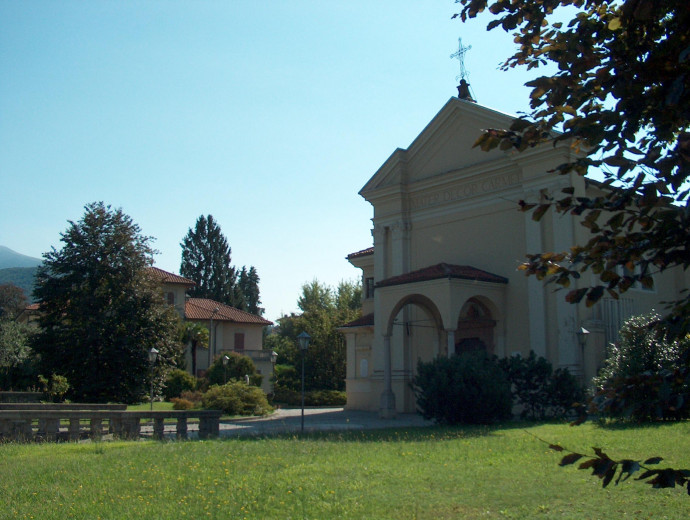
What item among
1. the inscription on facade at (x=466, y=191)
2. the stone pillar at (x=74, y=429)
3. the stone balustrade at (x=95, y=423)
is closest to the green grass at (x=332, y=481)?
the stone balustrade at (x=95, y=423)

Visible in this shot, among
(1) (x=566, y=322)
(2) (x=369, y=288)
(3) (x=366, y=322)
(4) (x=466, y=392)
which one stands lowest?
(4) (x=466, y=392)

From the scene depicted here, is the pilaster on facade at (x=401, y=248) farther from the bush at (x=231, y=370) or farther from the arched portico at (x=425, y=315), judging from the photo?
the bush at (x=231, y=370)

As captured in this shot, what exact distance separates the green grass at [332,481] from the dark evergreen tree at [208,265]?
6262 cm

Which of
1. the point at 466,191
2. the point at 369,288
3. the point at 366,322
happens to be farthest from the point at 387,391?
the point at 369,288

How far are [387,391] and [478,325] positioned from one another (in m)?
4.27

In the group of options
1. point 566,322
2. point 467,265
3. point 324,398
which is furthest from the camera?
point 324,398

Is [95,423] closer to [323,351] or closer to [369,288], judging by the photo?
[369,288]

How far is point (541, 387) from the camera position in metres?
19.6

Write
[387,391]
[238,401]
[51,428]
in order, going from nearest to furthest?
[51,428] → [387,391] → [238,401]

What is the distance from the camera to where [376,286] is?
81.6 ft

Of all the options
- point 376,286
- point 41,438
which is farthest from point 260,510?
point 376,286

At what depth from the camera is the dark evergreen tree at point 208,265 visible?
75.9 m

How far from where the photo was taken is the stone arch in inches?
946

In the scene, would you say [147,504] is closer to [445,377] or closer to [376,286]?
[445,377]
